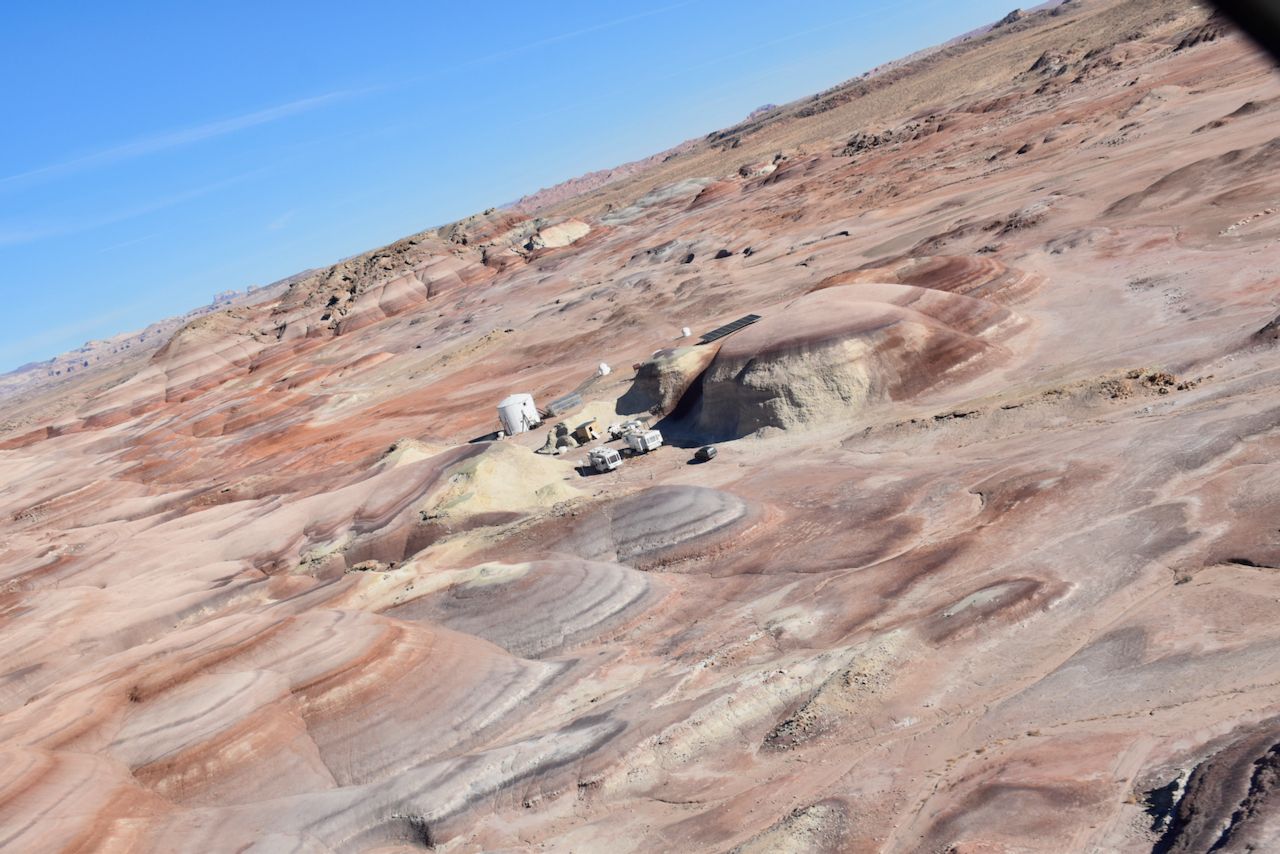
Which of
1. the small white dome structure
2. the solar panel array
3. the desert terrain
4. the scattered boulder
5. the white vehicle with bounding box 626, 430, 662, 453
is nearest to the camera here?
the desert terrain

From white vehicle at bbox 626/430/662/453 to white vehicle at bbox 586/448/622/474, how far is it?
1.10m

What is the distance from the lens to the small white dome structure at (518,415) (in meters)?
37.3

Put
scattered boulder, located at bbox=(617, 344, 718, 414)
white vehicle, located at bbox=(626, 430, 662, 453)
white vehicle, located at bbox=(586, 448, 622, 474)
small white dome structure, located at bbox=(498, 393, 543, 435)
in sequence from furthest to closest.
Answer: small white dome structure, located at bbox=(498, 393, 543, 435) < scattered boulder, located at bbox=(617, 344, 718, 414) < white vehicle, located at bbox=(626, 430, 662, 453) < white vehicle, located at bbox=(586, 448, 622, 474)

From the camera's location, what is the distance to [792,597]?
16594mm

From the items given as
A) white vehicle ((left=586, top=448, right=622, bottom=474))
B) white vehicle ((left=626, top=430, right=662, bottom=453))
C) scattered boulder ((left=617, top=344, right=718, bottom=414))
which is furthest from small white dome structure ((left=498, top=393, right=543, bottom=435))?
white vehicle ((left=586, top=448, right=622, bottom=474))

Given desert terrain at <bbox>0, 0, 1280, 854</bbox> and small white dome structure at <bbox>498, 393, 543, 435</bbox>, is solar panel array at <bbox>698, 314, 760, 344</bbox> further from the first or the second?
small white dome structure at <bbox>498, 393, 543, 435</bbox>

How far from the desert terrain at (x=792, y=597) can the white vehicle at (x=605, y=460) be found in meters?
0.28

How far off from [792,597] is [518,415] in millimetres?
22488

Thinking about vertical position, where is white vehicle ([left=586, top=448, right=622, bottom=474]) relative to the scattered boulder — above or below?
below

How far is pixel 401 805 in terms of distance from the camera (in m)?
12.7

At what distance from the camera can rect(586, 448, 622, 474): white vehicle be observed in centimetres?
2830

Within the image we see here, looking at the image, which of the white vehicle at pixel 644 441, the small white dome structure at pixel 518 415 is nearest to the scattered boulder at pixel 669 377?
the white vehicle at pixel 644 441

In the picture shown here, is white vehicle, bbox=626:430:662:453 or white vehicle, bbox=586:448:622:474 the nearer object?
white vehicle, bbox=586:448:622:474

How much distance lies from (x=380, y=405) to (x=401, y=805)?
150 ft
